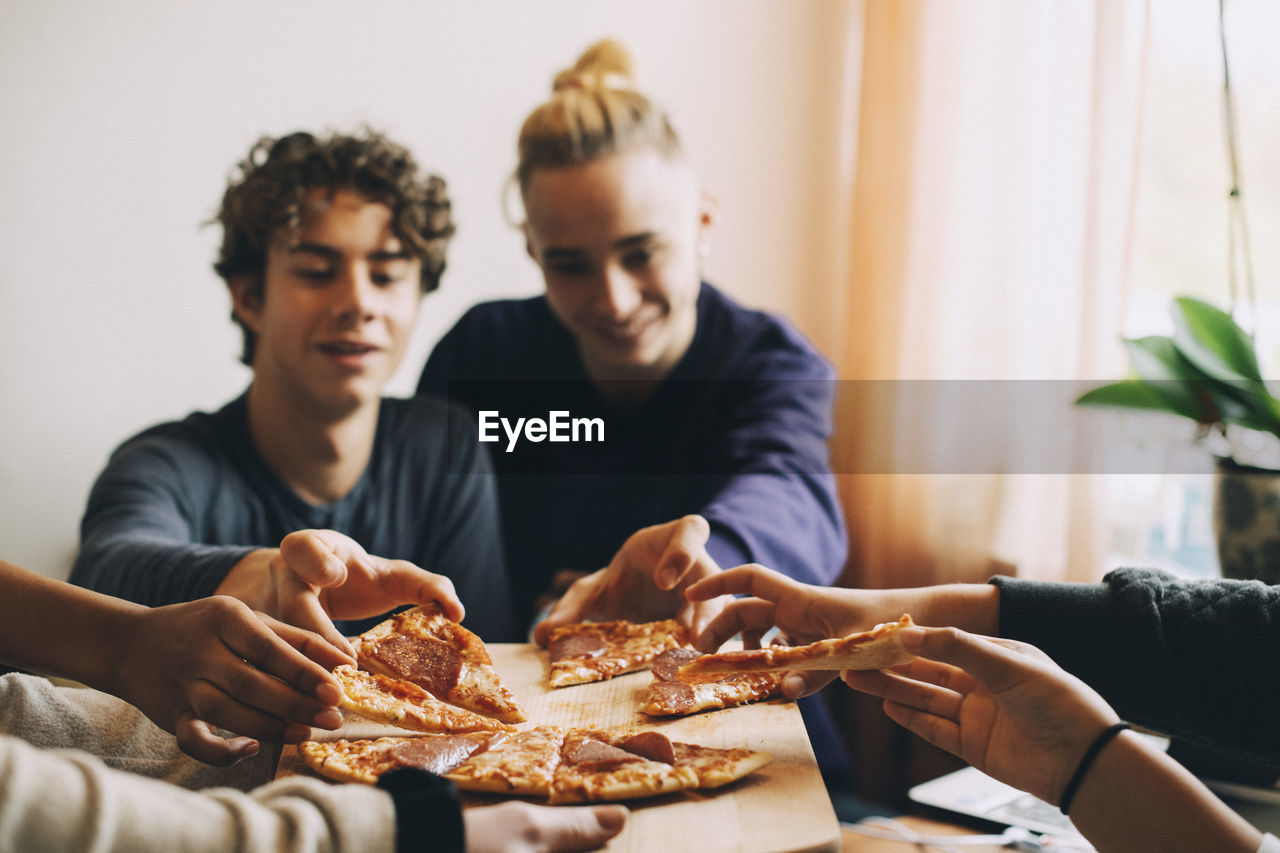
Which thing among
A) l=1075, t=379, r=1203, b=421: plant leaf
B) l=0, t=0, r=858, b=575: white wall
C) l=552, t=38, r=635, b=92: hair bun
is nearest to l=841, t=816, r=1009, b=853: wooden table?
l=1075, t=379, r=1203, b=421: plant leaf

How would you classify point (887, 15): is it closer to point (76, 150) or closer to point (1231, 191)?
point (1231, 191)

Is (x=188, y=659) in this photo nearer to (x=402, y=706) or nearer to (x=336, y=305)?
(x=402, y=706)

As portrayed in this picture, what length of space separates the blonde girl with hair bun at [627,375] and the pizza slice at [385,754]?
2.13 feet

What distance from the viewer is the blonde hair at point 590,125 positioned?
68.4 inches

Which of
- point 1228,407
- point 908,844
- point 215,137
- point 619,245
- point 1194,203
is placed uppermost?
point 215,137

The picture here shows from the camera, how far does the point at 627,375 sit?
6.55ft

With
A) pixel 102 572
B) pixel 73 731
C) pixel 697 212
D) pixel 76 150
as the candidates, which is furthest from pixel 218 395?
pixel 73 731

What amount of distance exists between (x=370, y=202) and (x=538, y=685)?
1002mm

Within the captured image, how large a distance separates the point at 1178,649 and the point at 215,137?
204 centimetres

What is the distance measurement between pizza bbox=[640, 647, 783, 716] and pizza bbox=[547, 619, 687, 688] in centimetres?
7

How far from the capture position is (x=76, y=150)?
1.94 m

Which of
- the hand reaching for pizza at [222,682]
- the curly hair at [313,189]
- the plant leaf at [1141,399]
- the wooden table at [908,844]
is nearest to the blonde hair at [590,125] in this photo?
the curly hair at [313,189]

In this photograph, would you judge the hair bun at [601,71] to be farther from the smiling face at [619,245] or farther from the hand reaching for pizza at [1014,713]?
the hand reaching for pizza at [1014,713]

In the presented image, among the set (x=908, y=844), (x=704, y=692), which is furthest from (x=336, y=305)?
(x=908, y=844)
